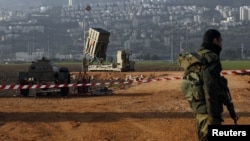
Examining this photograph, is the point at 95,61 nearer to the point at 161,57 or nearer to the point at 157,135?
the point at 157,135

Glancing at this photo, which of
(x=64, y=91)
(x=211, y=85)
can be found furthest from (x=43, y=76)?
(x=211, y=85)

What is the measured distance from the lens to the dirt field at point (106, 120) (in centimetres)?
1166

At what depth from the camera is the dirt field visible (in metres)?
11.7

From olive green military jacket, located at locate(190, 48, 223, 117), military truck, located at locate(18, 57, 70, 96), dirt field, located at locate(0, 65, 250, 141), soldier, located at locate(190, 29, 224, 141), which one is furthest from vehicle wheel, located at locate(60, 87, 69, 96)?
olive green military jacket, located at locate(190, 48, 223, 117)

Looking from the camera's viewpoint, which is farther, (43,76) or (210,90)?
(43,76)

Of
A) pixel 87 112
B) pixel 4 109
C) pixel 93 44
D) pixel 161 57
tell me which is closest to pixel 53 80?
pixel 4 109

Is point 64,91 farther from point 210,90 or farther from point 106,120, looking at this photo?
point 210,90

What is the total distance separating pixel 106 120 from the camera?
1402 cm

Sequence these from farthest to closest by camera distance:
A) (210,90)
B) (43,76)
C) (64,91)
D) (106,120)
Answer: (43,76), (64,91), (106,120), (210,90)

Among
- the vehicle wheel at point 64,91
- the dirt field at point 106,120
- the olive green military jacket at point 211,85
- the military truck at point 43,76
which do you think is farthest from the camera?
the military truck at point 43,76

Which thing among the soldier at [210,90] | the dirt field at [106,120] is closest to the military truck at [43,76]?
the dirt field at [106,120]

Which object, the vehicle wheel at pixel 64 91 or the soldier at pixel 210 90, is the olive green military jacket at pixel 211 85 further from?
the vehicle wheel at pixel 64 91

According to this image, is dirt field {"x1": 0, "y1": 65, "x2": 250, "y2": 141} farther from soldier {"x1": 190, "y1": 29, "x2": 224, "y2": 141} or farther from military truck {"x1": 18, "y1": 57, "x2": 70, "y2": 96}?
soldier {"x1": 190, "y1": 29, "x2": 224, "y2": 141}

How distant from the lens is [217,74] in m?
6.11
